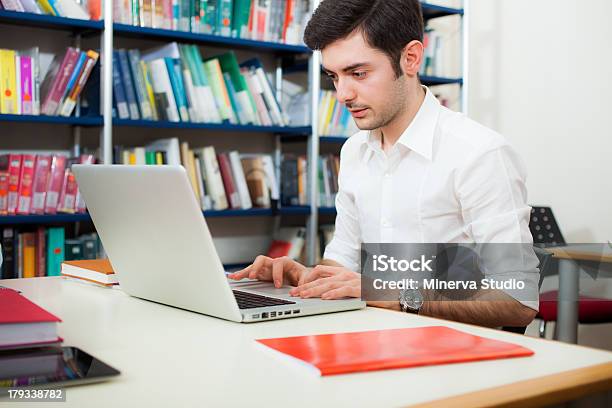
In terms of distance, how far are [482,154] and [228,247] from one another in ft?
6.90

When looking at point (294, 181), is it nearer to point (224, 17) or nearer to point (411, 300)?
point (224, 17)

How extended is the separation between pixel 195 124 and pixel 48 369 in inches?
92.9

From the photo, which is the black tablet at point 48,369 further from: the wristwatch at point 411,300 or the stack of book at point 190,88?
the stack of book at point 190,88

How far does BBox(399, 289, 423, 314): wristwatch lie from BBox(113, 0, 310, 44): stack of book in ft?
6.56

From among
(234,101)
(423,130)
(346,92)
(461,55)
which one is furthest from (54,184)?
(461,55)

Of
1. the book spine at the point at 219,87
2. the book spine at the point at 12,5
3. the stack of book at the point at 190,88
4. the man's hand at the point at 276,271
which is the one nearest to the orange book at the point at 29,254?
the stack of book at the point at 190,88

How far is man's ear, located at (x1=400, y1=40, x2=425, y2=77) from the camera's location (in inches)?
68.7

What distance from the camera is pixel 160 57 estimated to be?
3.11 meters

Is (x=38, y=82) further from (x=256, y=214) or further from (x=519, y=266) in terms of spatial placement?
(x=519, y=266)

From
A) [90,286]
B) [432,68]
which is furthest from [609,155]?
[90,286]

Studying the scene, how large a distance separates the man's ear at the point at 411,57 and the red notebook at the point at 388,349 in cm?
86

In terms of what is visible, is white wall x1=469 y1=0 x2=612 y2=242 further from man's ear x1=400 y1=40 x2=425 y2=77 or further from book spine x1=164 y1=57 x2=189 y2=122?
man's ear x1=400 y1=40 x2=425 y2=77

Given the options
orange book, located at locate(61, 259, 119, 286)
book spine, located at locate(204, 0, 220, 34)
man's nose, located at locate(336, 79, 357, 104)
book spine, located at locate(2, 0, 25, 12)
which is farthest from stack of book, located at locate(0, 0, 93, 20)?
man's nose, located at locate(336, 79, 357, 104)

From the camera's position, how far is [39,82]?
290 centimetres
